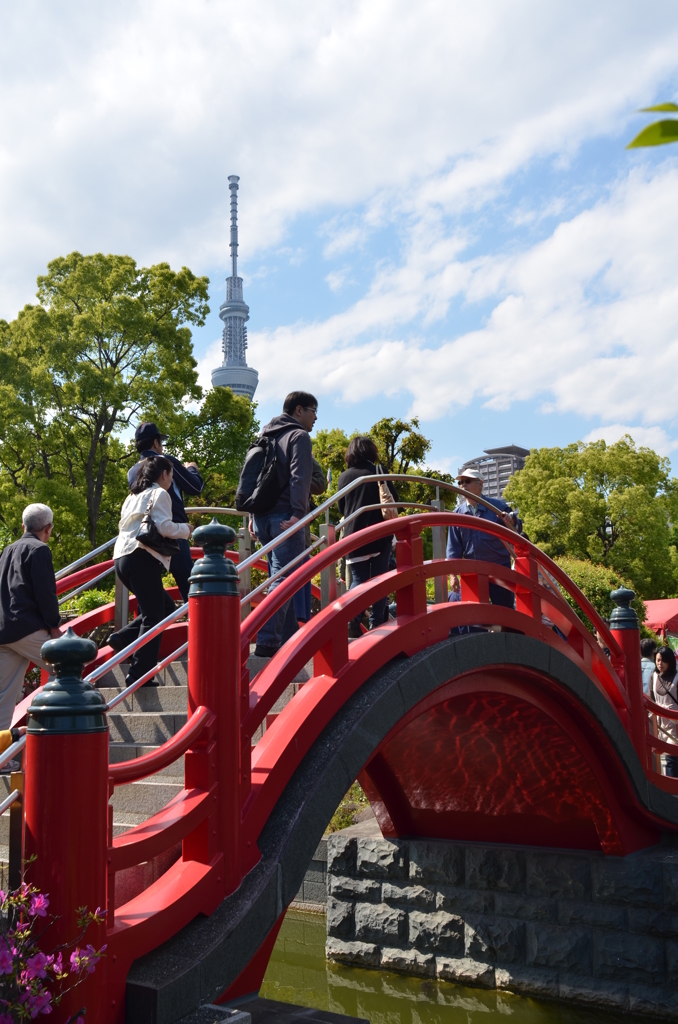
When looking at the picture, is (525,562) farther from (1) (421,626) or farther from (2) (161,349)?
(2) (161,349)

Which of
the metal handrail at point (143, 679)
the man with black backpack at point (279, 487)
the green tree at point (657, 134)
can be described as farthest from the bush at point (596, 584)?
the green tree at point (657, 134)

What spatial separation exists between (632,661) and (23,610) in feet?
17.6

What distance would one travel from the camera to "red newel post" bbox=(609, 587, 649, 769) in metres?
8.00

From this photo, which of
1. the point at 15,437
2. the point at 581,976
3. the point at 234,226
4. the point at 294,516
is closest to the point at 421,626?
the point at 294,516

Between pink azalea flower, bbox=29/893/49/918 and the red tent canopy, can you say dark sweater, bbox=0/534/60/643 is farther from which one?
the red tent canopy

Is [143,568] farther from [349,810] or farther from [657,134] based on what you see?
[349,810]

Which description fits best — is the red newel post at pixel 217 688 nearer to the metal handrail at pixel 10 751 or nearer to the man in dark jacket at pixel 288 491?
the metal handrail at pixel 10 751

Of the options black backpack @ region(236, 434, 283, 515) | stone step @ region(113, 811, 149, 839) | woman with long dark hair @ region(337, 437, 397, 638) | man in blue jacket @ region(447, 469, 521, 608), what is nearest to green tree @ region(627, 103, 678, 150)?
stone step @ region(113, 811, 149, 839)

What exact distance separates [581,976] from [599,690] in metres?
2.57

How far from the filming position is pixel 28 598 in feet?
16.7

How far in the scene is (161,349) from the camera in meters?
19.8

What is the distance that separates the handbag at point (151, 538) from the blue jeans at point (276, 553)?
67 centimetres

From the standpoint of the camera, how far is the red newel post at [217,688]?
3451 mm

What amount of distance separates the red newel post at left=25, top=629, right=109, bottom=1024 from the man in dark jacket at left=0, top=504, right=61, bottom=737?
7.89ft
